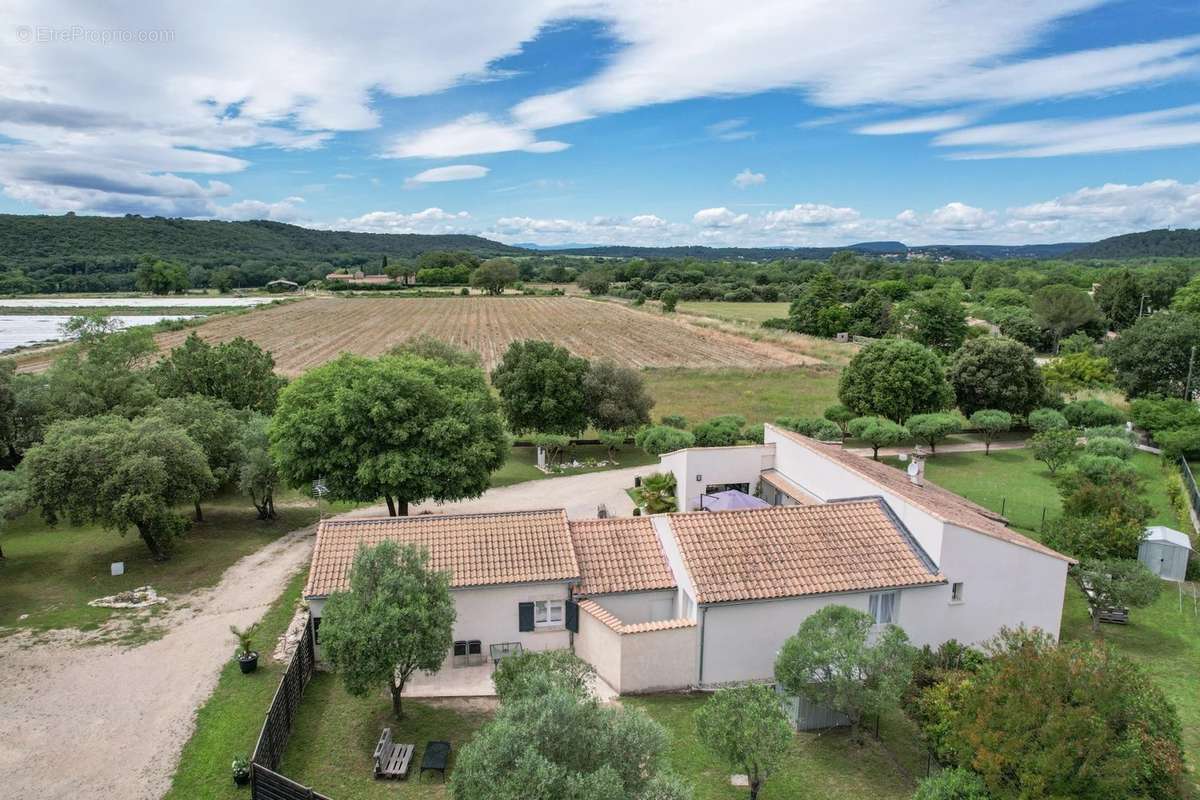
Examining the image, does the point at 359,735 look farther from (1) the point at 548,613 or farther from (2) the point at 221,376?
(2) the point at 221,376

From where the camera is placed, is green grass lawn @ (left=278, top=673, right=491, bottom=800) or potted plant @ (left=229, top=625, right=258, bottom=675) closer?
green grass lawn @ (left=278, top=673, right=491, bottom=800)

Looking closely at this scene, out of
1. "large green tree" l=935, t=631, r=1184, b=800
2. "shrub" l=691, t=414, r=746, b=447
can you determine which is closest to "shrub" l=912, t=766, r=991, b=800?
"large green tree" l=935, t=631, r=1184, b=800

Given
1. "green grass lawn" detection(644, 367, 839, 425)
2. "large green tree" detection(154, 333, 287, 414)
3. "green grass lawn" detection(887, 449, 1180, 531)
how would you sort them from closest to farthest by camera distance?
"green grass lawn" detection(887, 449, 1180, 531), "large green tree" detection(154, 333, 287, 414), "green grass lawn" detection(644, 367, 839, 425)

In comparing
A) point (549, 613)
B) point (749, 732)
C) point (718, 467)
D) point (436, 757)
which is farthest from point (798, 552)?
point (436, 757)

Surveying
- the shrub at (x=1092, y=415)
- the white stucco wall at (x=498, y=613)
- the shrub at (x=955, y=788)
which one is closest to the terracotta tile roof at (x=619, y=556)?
the white stucco wall at (x=498, y=613)

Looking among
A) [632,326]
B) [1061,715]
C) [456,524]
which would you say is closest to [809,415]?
[456,524]

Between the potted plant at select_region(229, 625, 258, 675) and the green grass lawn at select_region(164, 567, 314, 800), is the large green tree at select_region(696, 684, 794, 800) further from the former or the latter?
the potted plant at select_region(229, 625, 258, 675)
